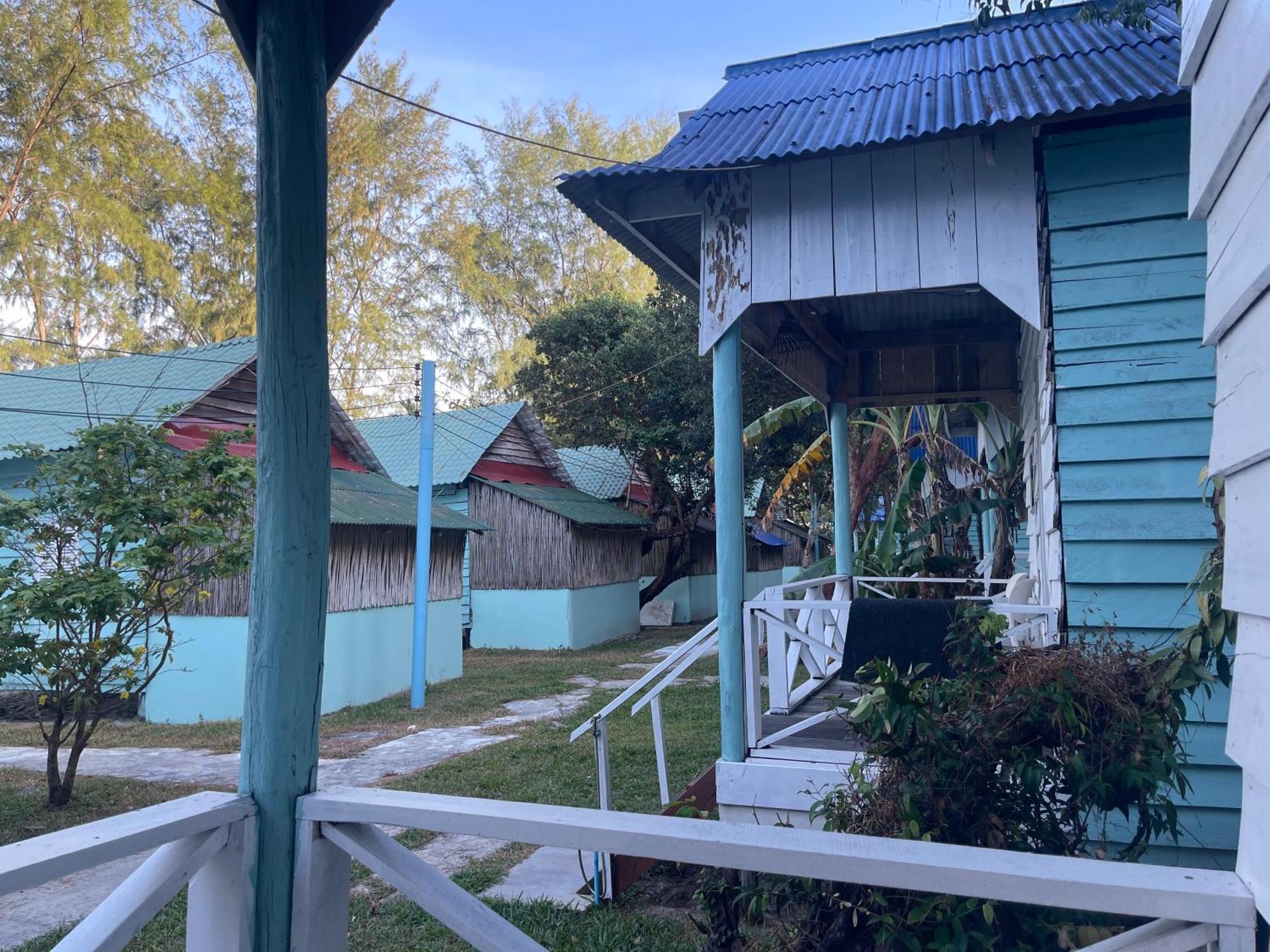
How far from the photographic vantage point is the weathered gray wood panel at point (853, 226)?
4.88 metres

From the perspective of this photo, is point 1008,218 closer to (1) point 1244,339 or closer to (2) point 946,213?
(2) point 946,213

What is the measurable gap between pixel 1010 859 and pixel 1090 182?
13.1ft

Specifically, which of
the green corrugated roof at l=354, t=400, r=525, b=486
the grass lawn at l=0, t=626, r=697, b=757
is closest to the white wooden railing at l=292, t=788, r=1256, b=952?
the grass lawn at l=0, t=626, r=697, b=757

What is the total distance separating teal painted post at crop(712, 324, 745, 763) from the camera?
4984 mm

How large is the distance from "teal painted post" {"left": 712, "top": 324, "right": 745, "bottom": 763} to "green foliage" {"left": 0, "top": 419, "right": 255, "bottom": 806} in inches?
181

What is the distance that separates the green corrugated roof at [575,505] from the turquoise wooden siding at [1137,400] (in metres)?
14.4

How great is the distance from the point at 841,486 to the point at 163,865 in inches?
280

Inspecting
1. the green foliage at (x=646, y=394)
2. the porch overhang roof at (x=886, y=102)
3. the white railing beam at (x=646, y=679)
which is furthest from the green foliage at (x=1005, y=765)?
the green foliage at (x=646, y=394)

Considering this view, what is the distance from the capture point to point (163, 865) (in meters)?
1.72

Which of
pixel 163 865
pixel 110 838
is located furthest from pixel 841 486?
pixel 110 838

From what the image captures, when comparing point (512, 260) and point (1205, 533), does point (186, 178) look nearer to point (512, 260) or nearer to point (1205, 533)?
point (512, 260)

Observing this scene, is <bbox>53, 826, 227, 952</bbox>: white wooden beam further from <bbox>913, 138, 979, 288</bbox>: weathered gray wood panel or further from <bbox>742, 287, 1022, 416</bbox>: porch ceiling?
<bbox>742, 287, 1022, 416</bbox>: porch ceiling

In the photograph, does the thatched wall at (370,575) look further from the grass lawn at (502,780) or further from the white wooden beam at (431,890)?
the white wooden beam at (431,890)

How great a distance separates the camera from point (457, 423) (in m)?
19.8
